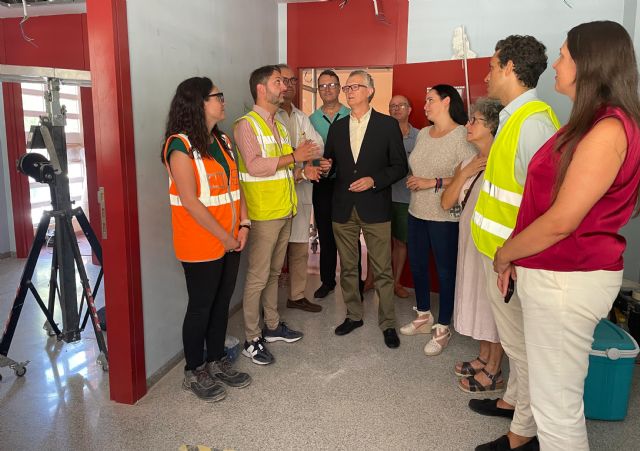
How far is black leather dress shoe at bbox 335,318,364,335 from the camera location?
127 inches

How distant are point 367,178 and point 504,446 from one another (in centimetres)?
159

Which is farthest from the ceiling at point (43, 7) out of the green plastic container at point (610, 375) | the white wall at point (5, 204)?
the green plastic container at point (610, 375)

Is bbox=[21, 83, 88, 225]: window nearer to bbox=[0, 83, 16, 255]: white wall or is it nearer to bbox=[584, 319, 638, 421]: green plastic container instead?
bbox=[0, 83, 16, 255]: white wall

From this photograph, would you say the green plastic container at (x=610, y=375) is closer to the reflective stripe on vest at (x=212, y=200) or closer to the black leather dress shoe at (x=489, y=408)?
the black leather dress shoe at (x=489, y=408)

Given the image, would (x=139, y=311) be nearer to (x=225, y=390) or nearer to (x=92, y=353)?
(x=225, y=390)

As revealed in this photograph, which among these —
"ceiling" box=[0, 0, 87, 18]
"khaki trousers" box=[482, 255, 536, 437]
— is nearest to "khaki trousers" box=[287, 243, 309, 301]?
"khaki trousers" box=[482, 255, 536, 437]

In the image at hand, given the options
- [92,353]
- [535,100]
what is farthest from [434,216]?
[92,353]

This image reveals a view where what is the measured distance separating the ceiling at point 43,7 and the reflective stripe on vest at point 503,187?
389 cm

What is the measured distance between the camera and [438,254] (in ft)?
9.62

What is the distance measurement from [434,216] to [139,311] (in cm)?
173

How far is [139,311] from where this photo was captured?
239 cm

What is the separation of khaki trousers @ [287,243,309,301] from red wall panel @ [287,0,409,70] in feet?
5.77

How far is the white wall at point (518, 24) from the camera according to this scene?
353 cm

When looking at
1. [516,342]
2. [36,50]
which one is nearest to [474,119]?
[516,342]
